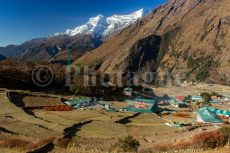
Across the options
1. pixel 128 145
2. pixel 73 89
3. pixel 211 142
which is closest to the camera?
pixel 211 142

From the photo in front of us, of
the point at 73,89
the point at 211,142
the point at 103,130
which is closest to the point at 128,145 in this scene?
the point at 211,142

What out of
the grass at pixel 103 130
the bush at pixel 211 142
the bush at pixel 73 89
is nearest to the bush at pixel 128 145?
the bush at pixel 211 142

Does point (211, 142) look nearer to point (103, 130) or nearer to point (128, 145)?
point (128, 145)

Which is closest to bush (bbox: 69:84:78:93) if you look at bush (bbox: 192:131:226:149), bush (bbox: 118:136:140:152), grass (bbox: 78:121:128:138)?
grass (bbox: 78:121:128:138)

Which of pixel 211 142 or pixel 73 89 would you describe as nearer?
pixel 211 142

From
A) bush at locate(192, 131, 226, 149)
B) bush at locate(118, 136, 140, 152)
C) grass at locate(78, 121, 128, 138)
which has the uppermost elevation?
bush at locate(192, 131, 226, 149)

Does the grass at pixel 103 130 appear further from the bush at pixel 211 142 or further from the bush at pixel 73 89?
the bush at pixel 73 89

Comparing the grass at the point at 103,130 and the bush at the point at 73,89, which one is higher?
the bush at the point at 73,89

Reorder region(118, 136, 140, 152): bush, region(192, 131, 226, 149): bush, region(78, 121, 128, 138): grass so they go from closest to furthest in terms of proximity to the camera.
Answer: region(192, 131, 226, 149): bush → region(118, 136, 140, 152): bush → region(78, 121, 128, 138): grass

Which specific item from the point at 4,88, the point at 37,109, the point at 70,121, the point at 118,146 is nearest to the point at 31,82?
the point at 4,88

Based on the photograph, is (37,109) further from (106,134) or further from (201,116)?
(201,116)

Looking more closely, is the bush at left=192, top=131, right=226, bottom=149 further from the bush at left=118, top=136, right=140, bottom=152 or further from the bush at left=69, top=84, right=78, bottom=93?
the bush at left=69, top=84, right=78, bottom=93

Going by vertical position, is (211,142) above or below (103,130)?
above
